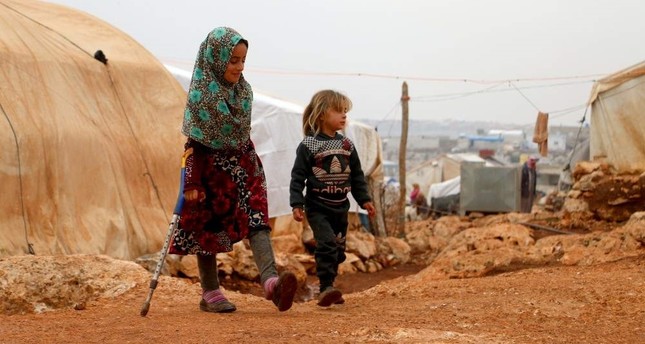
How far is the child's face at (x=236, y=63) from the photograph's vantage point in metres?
4.58

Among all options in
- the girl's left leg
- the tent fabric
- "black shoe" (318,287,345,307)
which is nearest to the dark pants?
"black shoe" (318,287,345,307)

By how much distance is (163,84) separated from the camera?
9523 millimetres

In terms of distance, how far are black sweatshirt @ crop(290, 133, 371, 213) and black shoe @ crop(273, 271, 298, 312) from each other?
109cm

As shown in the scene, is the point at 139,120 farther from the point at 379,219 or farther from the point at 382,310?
the point at 379,219

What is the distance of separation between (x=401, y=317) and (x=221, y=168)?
1.20 m

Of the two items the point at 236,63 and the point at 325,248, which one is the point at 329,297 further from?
the point at 236,63

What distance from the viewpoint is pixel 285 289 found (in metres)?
4.35

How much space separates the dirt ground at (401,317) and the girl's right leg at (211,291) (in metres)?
0.08

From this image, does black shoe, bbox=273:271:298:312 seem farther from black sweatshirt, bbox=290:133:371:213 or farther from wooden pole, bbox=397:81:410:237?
wooden pole, bbox=397:81:410:237

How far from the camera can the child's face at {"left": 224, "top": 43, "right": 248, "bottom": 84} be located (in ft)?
15.0

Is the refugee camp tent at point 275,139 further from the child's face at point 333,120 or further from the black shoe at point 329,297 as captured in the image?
the black shoe at point 329,297

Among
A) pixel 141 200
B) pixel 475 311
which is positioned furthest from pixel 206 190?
pixel 141 200

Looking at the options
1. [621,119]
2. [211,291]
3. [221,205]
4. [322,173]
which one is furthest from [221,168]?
[621,119]

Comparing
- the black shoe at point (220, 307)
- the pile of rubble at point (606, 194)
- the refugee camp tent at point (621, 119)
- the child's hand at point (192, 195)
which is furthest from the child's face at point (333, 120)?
the refugee camp tent at point (621, 119)
